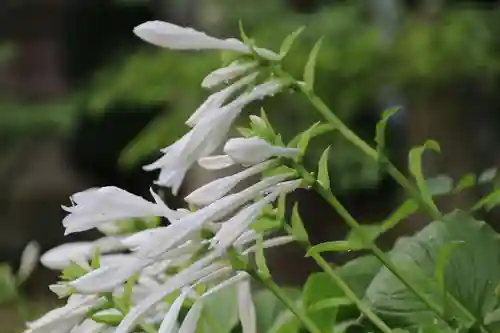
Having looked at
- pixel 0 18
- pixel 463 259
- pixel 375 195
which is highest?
pixel 0 18

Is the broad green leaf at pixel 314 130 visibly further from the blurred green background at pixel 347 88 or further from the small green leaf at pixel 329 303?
the blurred green background at pixel 347 88

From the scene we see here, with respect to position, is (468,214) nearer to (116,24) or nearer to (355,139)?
(355,139)

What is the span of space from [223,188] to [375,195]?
800 mm

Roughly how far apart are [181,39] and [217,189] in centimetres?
5

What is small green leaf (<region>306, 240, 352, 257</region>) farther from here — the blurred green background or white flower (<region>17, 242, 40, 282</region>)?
the blurred green background

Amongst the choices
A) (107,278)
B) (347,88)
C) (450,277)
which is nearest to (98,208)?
(107,278)

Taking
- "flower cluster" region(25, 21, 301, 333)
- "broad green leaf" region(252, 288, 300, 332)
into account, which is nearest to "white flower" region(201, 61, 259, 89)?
"flower cluster" region(25, 21, 301, 333)

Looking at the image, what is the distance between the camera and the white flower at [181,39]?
21 cm

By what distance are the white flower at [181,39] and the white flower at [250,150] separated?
0.03 meters

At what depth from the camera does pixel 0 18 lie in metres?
1.57

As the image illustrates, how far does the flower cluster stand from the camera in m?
0.19

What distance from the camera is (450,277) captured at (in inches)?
10.0

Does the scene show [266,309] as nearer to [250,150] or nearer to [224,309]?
[224,309]

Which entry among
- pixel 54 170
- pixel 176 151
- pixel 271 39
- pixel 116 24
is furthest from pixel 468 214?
pixel 54 170
